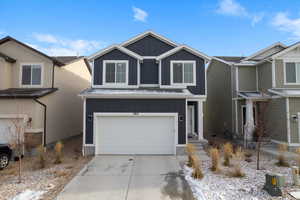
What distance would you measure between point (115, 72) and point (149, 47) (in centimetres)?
314

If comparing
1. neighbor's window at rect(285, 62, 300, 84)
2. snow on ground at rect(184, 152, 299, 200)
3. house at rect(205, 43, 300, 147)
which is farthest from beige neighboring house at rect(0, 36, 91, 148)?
neighbor's window at rect(285, 62, 300, 84)

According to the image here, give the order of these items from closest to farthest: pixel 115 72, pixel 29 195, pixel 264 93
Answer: pixel 29 195 → pixel 115 72 → pixel 264 93

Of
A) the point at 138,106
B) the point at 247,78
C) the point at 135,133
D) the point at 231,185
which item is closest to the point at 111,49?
the point at 138,106

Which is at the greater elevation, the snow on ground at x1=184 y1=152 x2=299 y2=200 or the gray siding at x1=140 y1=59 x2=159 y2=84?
the gray siding at x1=140 y1=59 x2=159 y2=84

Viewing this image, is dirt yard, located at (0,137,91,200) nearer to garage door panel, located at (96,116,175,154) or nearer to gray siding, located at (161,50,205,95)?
garage door panel, located at (96,116,175,154)

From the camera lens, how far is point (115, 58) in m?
12.6

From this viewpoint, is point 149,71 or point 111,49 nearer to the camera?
point 111,49

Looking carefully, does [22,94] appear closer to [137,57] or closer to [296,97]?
[137,57]

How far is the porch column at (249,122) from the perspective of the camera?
12.8m

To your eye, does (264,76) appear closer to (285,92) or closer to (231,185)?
(285,92)

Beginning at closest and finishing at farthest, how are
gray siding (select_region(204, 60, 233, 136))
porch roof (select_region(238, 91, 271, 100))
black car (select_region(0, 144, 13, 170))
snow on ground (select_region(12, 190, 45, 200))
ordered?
snow on ground (select_region(12, 190, 45, 200)) < black car (select_region(0, 144, 13, 170)) < porch roof (select_region(238, 91, 271, 100)) < gray siding (select_region(204, 60, 233, 136))

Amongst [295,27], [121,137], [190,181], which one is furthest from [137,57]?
[295,27]

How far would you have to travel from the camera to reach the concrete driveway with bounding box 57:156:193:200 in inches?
216

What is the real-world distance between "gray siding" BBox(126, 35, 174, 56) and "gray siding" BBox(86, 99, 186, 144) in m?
4.29
